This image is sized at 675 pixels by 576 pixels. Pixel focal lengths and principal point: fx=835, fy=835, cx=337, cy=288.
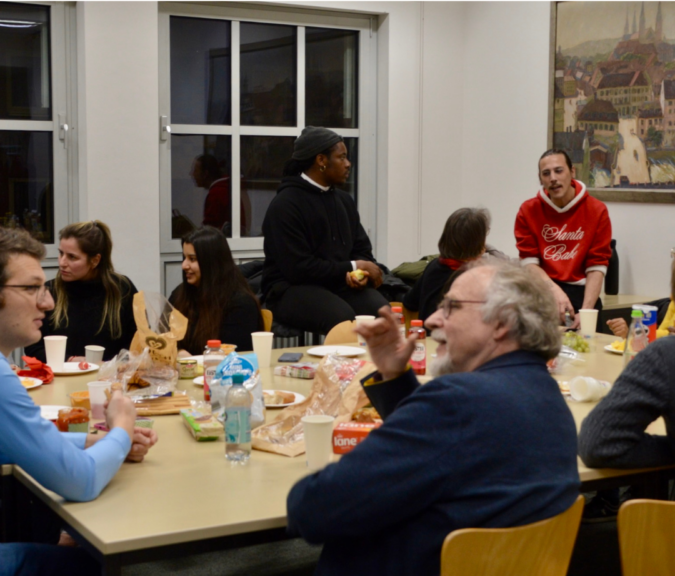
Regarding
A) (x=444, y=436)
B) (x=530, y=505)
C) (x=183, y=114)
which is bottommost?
(x=530, y=505)

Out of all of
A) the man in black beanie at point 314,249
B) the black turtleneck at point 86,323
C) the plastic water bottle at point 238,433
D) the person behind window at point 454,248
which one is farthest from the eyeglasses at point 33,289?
the man in black beanie at point 314,249

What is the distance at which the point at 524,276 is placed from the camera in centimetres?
157

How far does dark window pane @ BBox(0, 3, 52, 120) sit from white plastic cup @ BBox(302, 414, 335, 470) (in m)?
4.05

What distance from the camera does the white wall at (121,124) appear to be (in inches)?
200

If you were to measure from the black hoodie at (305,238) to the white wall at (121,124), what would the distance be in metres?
1.13

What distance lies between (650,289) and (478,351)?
3.82 m

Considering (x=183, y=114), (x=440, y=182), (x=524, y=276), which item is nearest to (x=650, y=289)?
(x=440, y=182)

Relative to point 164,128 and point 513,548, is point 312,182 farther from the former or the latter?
point 513,548

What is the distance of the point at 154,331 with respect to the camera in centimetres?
262

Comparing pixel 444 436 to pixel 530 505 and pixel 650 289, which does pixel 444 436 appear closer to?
pixel 530 505

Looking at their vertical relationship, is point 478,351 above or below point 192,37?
below

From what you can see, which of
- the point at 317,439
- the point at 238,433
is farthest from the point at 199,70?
the point at 317,439

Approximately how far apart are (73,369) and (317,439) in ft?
4.32

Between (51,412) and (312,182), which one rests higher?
(312,182)
